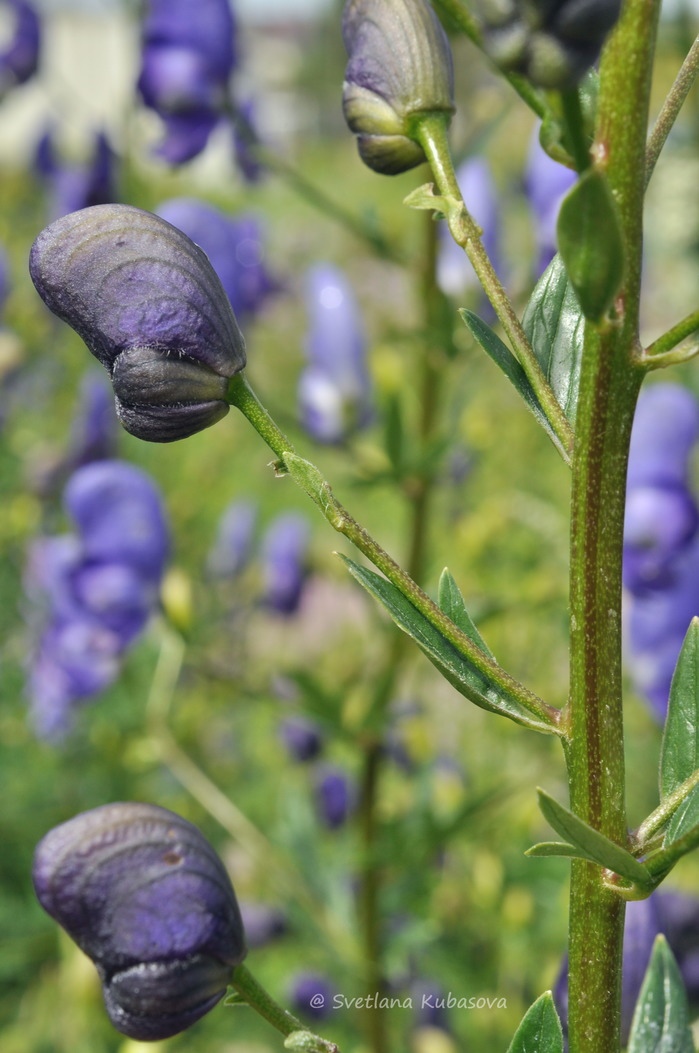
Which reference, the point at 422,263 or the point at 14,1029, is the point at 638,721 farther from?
the point at 422,263

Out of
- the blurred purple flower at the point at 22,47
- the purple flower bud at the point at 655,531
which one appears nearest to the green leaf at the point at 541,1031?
the purple flower bud at the point at 655,531

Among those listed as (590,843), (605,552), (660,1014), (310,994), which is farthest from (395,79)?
(310,994)

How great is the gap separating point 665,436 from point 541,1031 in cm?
80

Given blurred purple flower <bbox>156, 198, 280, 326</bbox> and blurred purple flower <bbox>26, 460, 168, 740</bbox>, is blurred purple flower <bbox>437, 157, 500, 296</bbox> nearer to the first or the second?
blurred purple flower <bbox>156, 198, 280, 326</bbox>

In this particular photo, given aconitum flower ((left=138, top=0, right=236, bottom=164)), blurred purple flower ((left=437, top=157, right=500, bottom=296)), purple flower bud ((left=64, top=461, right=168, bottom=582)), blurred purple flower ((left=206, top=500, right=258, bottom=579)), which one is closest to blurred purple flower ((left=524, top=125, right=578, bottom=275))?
blurred purple flower ((left=437, top=157, right=500, bottom=296))

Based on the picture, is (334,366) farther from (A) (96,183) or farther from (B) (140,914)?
(B) (140,914)

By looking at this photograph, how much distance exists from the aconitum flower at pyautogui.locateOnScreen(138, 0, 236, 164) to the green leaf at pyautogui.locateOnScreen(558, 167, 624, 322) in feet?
3.43

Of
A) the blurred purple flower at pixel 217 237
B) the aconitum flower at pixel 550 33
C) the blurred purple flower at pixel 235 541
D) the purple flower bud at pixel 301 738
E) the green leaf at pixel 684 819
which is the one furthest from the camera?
the blurred purple flower at pixel 235 541

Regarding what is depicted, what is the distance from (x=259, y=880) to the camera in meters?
1.99

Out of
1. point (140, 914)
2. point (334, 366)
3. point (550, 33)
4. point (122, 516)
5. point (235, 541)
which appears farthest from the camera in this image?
point (235, 541)

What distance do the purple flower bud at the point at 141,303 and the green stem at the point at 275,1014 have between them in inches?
11.2

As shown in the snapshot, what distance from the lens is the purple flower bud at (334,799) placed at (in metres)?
1.69

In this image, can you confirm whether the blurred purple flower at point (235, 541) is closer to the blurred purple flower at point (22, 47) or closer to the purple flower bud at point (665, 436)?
the blurred purple flower at point (22, 47)

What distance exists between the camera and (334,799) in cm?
169
